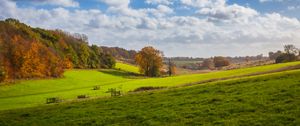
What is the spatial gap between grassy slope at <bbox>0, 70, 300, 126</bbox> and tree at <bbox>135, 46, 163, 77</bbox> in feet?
332

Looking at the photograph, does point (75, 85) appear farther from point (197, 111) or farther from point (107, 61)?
point (197, 111)

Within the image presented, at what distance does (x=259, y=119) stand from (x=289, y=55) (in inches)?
4503

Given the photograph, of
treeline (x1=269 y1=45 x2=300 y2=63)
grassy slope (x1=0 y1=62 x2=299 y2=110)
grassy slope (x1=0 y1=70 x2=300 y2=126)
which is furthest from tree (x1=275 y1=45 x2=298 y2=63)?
grassy slope (x1=0 y1=70 x2=300 y2=126)

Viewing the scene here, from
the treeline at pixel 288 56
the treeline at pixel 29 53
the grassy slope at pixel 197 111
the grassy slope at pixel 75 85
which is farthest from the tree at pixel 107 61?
the grassy slope at pixel 197 111

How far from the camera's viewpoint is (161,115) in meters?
24.5

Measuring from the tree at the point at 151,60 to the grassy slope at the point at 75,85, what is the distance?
10180mm

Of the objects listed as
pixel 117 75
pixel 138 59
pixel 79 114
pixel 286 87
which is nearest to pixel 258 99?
pixel 286 87

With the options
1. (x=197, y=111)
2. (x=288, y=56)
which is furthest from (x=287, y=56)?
(x=197, y=111)

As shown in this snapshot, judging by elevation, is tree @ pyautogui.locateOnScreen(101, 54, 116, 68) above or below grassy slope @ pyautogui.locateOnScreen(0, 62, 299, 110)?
above

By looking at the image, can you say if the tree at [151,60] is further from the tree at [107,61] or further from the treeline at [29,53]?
the treeline at [29,53]

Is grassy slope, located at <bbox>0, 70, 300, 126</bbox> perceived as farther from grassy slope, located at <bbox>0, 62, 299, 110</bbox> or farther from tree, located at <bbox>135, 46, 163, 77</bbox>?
tree, located at <bbox>135, 46, 163, 77</bbox>

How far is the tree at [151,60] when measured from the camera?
5335 inches

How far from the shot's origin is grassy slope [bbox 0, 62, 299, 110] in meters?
60.1

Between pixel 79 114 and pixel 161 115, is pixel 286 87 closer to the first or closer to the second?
pixel 161 115
